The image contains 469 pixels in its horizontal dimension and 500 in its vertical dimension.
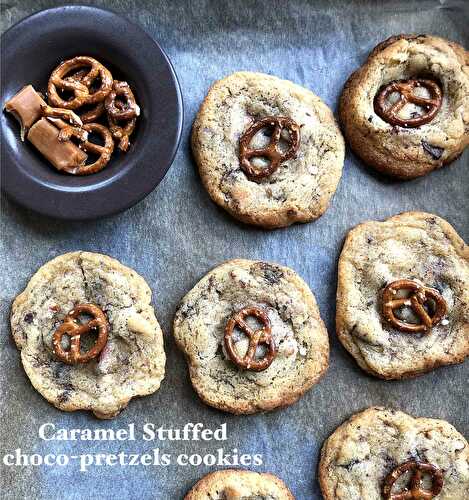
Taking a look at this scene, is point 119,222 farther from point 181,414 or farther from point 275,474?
point 275,474

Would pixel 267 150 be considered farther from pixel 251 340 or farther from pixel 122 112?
pixel 251 340

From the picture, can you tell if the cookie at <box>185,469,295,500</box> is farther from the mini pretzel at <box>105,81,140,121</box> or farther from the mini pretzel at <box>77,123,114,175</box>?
the mini pretzel at <box>105,81,140,121</box>

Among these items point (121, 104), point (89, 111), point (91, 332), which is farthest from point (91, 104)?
point (91, 332)

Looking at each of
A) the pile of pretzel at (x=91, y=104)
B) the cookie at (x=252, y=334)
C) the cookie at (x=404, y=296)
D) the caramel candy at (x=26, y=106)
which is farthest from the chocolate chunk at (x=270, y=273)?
the caramel candy at (x=26, y=106)

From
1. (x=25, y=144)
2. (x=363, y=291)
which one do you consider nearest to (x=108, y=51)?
(x=25, y=144)

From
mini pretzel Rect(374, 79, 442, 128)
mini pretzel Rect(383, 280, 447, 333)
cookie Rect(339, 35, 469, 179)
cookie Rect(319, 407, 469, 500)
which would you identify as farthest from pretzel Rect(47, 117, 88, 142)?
cookie Rect(319, 407, 469, 500)

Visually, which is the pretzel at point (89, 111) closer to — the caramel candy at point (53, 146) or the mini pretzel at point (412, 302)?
the caramel candy at point (53, 146)
